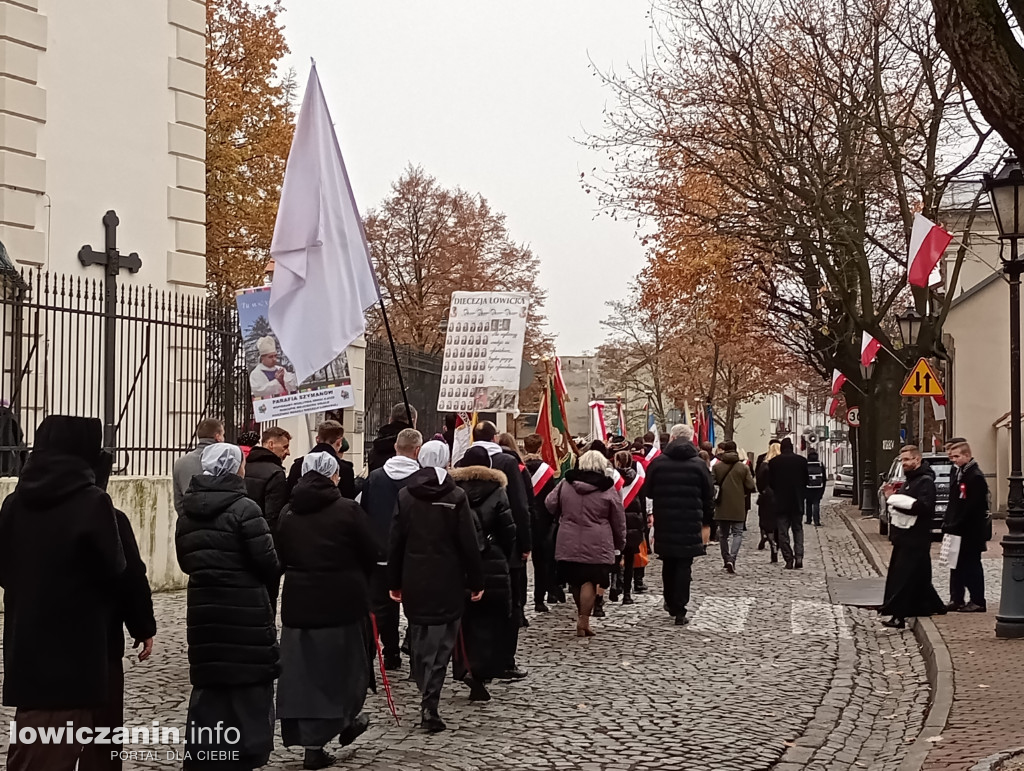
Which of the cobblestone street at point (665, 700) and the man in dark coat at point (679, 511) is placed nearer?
the cobblestone street at point (665, 700)

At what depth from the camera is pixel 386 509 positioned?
1077 centimetres

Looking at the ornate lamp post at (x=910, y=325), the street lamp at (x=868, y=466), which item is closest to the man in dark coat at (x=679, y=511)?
the ornate lamp post at (x=910, y=325)

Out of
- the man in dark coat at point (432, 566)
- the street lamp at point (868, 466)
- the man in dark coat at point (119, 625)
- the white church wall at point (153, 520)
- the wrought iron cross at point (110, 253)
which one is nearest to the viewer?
the man in dark coat at point (119, 625)

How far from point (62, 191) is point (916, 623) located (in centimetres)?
1093

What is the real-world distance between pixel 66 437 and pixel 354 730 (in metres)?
3.11

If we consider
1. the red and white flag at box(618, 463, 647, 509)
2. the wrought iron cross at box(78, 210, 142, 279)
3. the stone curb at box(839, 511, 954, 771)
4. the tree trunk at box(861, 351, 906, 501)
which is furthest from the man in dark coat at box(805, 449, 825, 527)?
the wrought iron cross at box(78, 210, 142, 279)

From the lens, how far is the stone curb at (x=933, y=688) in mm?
8234

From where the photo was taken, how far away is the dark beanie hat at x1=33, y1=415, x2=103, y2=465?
236 inches

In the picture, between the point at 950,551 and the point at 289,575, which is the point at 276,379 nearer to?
the point at 289,575

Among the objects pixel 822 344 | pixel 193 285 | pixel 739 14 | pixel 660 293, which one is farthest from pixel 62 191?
pixel 822 344

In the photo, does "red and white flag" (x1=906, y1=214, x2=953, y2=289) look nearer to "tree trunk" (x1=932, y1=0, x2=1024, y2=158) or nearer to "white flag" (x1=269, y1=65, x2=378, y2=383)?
"white flag" (x1=269, y1=65, x2=378, y2=383)

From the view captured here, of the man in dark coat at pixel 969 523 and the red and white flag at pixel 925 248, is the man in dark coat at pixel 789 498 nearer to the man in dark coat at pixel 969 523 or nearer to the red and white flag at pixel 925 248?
the red and white flag at pixel 925 248

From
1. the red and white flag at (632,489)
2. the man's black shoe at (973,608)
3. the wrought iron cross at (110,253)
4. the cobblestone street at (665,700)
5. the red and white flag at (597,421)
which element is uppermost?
the wrought iron cross at (110,253)

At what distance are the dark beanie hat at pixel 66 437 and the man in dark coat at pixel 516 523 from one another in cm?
494
